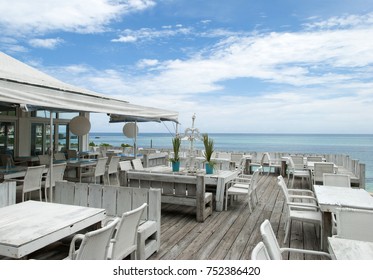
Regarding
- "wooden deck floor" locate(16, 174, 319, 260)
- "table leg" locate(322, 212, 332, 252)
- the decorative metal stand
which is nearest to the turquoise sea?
the decorative metal stand

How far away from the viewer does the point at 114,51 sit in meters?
13.7

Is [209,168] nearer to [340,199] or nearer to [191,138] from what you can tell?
[191,138]

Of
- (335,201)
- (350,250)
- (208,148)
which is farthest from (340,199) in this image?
(208,148)

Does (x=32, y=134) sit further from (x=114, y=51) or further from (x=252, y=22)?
(x=252, y=22)

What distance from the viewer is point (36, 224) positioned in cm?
230

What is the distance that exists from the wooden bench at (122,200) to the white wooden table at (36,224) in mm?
572

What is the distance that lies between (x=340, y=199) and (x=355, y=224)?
3.38 ft

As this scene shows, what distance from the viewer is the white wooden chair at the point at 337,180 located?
190 inches

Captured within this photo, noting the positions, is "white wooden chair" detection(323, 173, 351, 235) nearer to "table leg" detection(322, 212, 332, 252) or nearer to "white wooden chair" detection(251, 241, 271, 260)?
"table leg" detection(322, 212, 332, 252)

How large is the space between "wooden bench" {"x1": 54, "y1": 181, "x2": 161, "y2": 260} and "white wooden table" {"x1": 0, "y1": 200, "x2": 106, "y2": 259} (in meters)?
0.57

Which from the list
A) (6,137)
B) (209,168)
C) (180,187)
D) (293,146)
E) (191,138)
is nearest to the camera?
(180,187)

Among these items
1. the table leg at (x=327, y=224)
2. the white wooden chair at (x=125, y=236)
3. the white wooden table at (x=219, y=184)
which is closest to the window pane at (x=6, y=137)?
the white wooden table at (x=219, y=184)

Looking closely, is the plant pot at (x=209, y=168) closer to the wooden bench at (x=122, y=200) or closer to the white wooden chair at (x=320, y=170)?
the wooden bench at (x=122, y=200)

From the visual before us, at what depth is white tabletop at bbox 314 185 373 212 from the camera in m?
3.25
